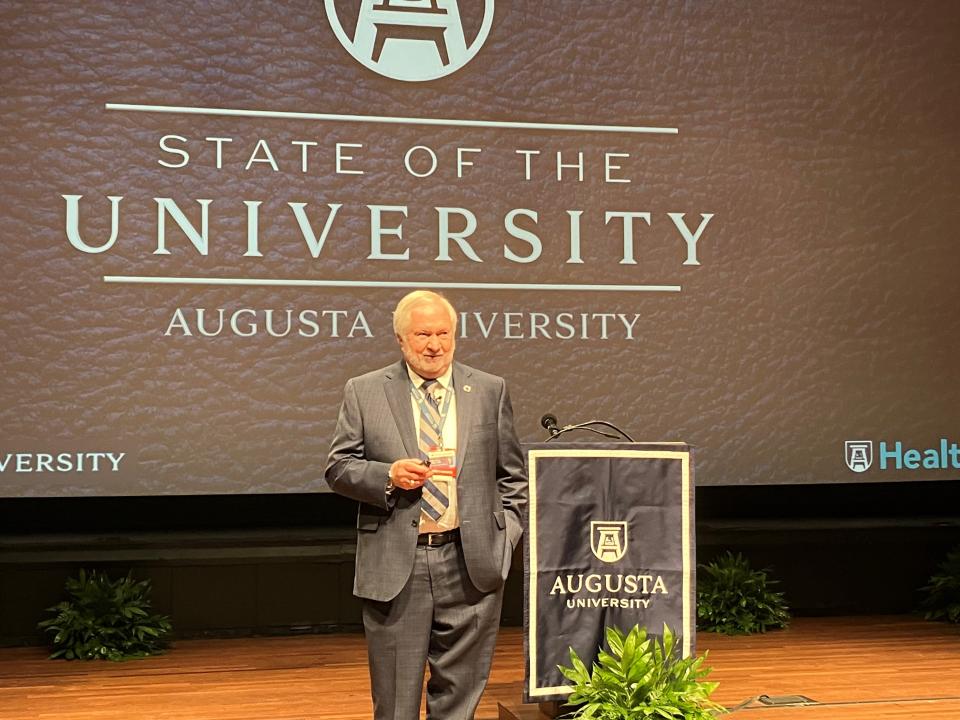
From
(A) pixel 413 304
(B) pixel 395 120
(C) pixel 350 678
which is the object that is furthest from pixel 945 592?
(A) pixel 413 304

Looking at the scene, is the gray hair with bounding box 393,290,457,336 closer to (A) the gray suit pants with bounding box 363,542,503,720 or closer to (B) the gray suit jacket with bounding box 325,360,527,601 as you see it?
(B) the gray suit jacket with bounding box 325,360,527,601

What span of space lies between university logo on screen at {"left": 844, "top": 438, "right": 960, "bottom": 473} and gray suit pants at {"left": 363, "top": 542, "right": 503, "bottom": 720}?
2.41m

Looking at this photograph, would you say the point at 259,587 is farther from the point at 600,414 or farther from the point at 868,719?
the point at 868,719

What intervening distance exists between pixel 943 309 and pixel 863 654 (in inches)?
57.3

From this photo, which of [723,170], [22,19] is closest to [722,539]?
[723,170]

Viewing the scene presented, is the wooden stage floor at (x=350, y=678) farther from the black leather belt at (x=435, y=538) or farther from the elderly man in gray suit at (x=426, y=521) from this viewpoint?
the black leather belt at (x=435, y=538)

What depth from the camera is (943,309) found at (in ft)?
15.7

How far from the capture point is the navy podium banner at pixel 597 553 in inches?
112

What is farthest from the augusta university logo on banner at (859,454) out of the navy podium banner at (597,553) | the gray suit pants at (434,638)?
the gray suit pants at (434,638)

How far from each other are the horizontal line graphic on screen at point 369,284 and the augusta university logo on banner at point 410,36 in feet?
2.63

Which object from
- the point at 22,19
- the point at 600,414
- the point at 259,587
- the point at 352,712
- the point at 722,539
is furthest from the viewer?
the point at 722,539

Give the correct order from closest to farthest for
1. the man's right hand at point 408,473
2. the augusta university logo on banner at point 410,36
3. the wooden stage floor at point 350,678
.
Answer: the man's right hand at point 408,473, the wooden stage floor at point 350,678, the augusta university logo on banner at point 410,36

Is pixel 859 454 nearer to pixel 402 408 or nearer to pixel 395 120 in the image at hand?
pixel 395 120

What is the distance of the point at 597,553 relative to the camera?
286 centimetres
